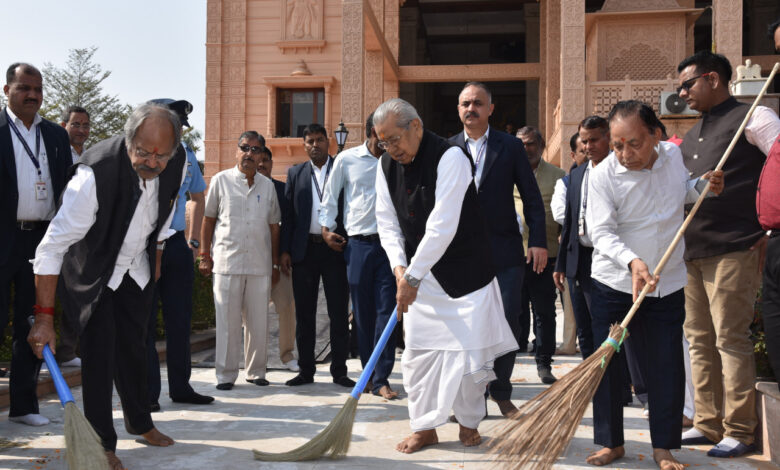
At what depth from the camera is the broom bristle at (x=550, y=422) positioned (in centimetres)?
320

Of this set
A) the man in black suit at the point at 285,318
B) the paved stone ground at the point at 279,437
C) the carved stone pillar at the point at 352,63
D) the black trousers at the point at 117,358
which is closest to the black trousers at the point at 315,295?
the paved stone ground at the point at 279,437

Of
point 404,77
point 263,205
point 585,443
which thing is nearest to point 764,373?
point 585,443

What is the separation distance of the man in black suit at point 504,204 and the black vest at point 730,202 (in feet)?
3.43

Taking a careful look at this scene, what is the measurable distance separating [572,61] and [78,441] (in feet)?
43.9

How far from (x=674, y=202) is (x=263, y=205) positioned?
3516mm

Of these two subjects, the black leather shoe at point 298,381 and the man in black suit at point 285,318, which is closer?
the black leather shoe at point 298,381

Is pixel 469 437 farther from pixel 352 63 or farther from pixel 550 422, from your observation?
pixel 352 63

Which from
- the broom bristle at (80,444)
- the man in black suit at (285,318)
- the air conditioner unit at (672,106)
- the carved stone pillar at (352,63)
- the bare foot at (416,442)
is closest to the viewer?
the broom bristle at (80,444)

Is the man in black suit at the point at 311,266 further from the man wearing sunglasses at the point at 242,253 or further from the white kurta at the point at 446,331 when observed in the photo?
the white kurta at the point at 446,331

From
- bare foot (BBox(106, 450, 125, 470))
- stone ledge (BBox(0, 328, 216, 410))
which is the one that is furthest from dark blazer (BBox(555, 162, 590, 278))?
stone ledge (BBox(0, 328, 216, 410))

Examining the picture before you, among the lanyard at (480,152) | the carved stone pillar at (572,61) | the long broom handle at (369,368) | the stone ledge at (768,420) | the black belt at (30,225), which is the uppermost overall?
the carved stone pillar at (572,61)

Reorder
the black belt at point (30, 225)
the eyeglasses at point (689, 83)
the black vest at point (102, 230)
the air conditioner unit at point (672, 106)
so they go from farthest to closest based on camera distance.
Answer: the air conditioner unit at point (672, 106)
the black belt at point (30, 225)
the eyeglasses at point (689, 83)
the black vest at point (102, 230)

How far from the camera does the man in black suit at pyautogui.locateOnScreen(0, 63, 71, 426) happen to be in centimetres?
438

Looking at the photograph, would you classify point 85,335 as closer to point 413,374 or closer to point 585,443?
point 413,374
